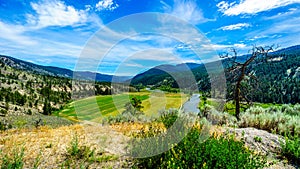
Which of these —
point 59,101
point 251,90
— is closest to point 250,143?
point 251,90

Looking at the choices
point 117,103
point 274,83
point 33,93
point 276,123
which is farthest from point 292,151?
point 33,93

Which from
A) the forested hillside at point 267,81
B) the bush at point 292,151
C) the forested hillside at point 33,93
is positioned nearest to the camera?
the bush at point 292,151

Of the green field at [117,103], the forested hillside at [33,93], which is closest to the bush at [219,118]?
the green field at [117,103]

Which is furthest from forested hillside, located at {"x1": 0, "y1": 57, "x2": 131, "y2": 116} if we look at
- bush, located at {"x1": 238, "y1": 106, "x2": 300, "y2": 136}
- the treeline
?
bush, located at {"x1": 238, "y1": 106, "x2": 300, "y2": 136}

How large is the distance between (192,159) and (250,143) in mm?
3414

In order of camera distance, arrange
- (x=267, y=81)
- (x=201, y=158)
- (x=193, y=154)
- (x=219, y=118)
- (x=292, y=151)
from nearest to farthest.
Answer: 1. (x=201, y=158)
2. (x=193, y=154)
3. (x=292, y=151)
4. (x=219, y=118)
5. (x=267, y=81)

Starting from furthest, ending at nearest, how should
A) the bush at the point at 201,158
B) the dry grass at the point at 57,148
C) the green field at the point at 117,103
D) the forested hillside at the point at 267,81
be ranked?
the green field at the point at 117,103, the forested hillside at the point at 267,81, the dry grass at the point at 57,148, the bush at the point at 201,158

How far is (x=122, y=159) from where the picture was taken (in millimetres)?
5906

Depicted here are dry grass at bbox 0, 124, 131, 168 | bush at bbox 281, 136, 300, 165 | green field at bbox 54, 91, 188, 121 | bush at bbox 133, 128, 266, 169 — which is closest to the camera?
bush at bbox 133, 128, 266, 169

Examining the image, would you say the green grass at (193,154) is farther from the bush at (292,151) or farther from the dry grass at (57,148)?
the bush at (292,151)

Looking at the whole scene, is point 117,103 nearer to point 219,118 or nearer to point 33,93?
point 219,118

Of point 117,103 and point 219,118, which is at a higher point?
point 117,103

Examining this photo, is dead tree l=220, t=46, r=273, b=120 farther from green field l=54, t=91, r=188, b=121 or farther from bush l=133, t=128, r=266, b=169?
bush l=133, t=128, r=266, b=169

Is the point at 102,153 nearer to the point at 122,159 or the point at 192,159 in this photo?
the point at 122,159
